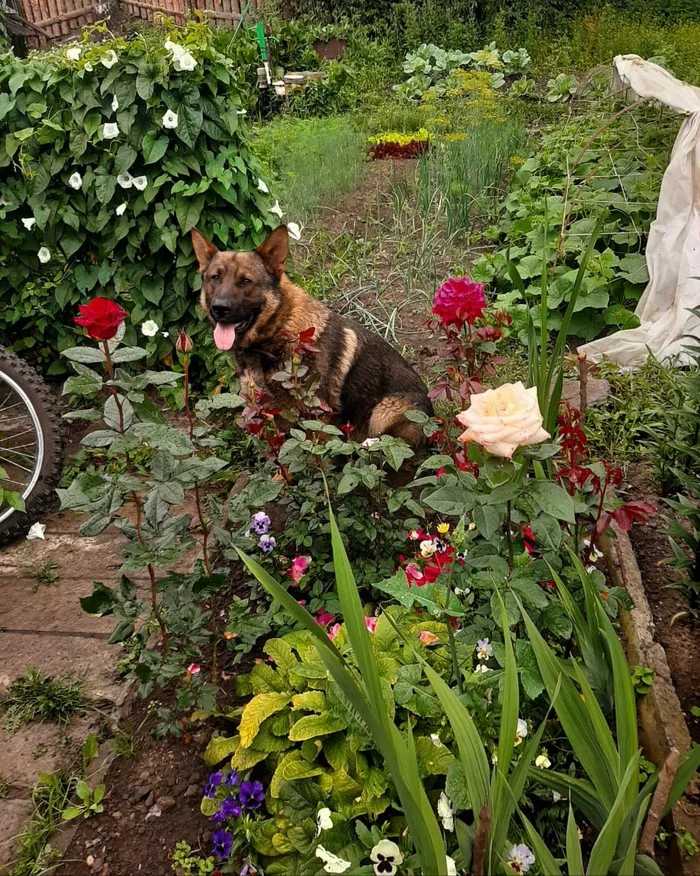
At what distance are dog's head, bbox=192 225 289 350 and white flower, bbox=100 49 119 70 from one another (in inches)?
52.5

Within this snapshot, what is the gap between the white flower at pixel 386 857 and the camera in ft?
5.26

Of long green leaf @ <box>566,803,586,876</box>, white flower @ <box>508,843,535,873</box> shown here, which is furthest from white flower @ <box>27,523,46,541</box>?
long green leaf @ <box>566,803,586,876</box>

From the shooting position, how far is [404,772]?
1.28 metres

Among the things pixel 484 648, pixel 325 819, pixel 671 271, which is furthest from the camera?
pixel 671 271

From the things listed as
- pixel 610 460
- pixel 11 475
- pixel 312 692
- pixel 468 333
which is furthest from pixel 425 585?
pixel 11 475

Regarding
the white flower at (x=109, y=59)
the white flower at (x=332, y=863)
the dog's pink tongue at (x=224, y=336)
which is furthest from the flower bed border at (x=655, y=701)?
the white flower at (x=109, y=59)

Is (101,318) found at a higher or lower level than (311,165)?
higher

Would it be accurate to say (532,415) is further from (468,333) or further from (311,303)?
(311,303)

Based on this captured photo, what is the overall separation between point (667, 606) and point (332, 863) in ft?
5.26

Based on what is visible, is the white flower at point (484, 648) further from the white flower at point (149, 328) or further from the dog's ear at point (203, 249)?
the white flower at point (149, 328)

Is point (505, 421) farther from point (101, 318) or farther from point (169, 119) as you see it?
point (169, 119)

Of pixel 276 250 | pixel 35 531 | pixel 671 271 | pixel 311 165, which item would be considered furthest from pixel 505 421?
pixel 311 165

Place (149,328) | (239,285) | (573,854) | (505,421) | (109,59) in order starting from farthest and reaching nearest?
1. (149,328)
2. (109,59)
3. (239,285)
4. (505,421)
5. (573,854)

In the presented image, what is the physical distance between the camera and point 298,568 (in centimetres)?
252
